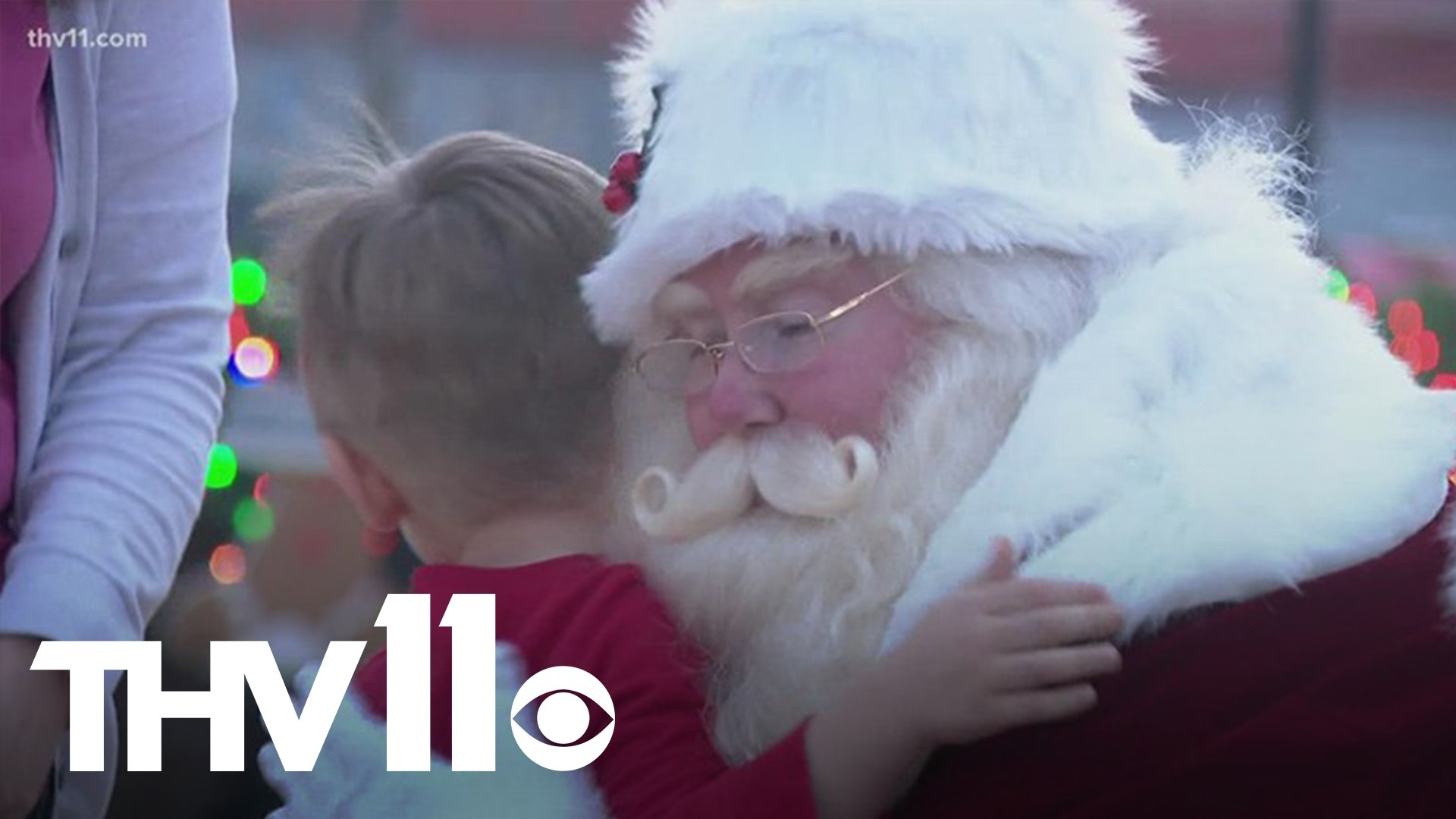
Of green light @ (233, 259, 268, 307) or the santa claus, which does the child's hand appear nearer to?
the santa claus

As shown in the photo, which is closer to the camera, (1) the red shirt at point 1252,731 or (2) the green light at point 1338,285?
(1) the red shirt at point 1252,731

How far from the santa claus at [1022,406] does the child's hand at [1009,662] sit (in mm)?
16

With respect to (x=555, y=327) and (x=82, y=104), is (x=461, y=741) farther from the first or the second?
(x=82, y=104)

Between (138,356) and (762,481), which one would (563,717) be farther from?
(138,356)

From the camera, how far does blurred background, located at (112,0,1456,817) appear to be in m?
1.31

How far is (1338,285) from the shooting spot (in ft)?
4.06

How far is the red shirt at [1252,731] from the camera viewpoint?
104 centimetres

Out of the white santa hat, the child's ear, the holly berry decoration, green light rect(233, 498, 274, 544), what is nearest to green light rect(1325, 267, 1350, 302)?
the white santa hat

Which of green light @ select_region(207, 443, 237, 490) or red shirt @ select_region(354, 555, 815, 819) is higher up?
red shirt @ select_region(354, 555, 815, 819)

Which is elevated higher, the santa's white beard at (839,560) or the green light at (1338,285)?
the green light at (1338,285)

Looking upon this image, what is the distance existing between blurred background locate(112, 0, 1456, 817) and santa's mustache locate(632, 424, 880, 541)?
22cm

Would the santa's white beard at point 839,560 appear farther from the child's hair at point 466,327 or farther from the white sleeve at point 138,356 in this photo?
the white sleeve at point 138,356

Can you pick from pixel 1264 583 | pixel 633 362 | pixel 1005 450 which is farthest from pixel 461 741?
pixel 1264 583

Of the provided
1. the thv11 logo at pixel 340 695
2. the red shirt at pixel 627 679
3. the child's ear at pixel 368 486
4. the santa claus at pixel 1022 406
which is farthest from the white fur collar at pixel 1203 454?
the child's ear at pixel 368 486
